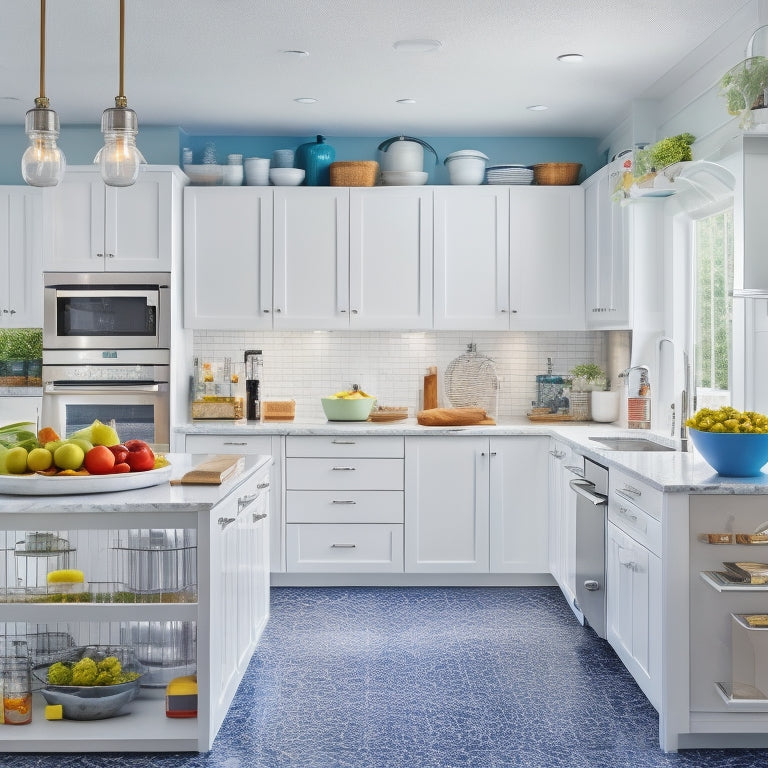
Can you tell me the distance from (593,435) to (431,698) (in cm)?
180

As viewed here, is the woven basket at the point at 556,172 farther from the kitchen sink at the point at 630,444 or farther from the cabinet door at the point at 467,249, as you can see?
the kitchen sink at the point at 630,444

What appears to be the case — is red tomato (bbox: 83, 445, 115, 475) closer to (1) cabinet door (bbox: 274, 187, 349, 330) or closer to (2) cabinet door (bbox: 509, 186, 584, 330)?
(1) cabinet door (bbox: 274, 187, 349, 330)

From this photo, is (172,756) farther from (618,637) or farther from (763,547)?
(763,547)

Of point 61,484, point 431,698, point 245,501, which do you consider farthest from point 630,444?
point 61,484

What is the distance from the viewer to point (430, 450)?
498cm

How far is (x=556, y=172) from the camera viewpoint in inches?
211

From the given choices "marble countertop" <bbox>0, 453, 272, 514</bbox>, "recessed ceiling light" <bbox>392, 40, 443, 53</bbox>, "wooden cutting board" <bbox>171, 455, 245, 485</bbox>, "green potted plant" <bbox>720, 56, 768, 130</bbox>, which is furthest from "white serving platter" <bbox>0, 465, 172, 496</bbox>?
"green potted plant" <bbox>720, 56, 768, 130</bbox>

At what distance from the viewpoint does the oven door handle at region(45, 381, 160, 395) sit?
5.03 meters

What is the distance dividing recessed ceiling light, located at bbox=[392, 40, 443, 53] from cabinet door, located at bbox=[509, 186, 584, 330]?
1462 millimetres

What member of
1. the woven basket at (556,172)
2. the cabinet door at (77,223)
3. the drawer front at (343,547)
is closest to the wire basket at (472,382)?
the drawer front at (343,547)

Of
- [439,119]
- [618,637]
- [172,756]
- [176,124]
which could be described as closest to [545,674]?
[618,637]

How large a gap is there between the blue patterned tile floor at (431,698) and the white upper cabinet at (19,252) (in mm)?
2358

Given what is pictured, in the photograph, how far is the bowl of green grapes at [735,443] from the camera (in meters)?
3.01

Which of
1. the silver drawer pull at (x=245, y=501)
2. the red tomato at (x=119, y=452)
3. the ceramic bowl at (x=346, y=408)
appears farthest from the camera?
the ceramic bowl at (x=346, y=408)
